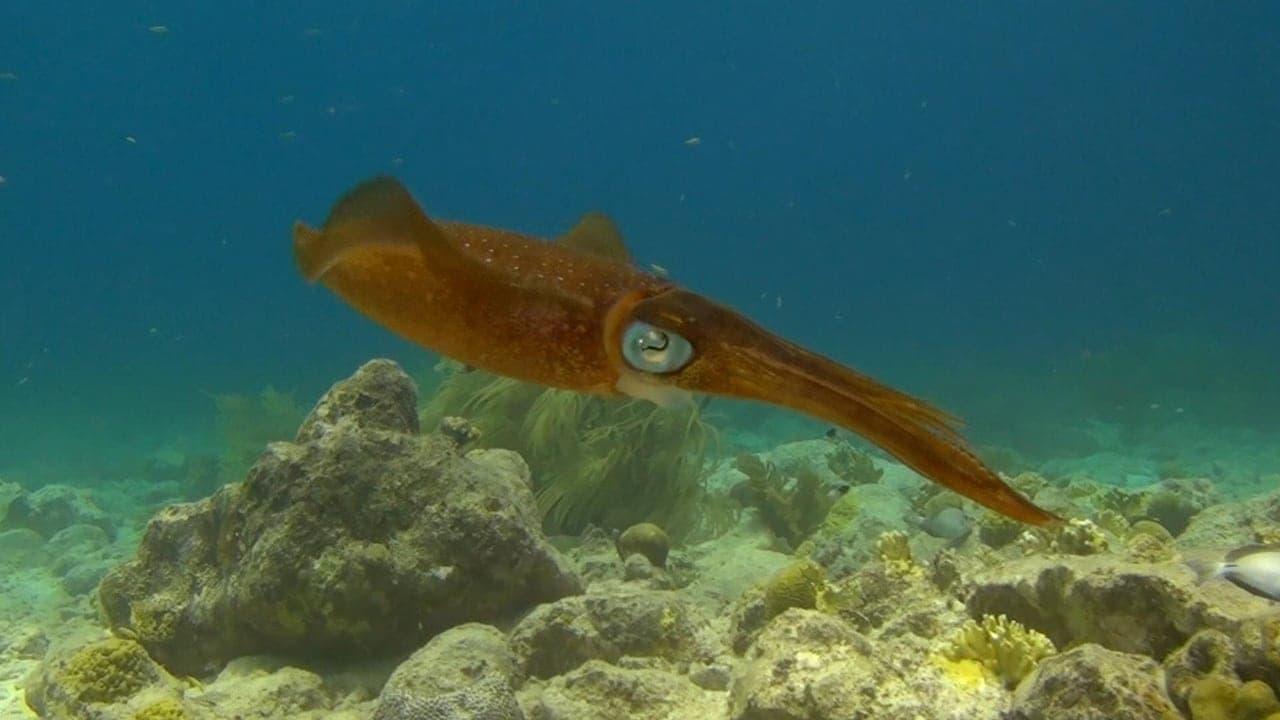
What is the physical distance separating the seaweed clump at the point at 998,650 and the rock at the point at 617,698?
148 cm

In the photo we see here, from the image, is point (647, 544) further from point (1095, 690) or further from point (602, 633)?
point (1095, 690)

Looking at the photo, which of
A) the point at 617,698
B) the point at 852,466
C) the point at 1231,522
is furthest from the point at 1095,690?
the point at 852,466

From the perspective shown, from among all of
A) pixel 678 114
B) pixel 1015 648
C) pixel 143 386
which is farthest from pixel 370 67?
pixel 1015 648

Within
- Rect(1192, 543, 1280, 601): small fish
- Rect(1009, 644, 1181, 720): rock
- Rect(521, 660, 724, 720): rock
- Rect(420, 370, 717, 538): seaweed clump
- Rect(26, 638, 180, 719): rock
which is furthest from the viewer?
Rect(420, 370, 717, 538): seaweed clump

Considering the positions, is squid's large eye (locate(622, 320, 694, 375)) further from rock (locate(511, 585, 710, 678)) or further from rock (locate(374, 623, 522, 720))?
rock (locate(511, 585, 710, 678))

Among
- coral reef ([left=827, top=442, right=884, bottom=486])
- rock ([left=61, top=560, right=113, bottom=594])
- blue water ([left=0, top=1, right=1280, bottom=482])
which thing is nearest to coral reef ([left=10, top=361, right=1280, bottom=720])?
rock ([left=61, top=560, right=113, bottom=594])

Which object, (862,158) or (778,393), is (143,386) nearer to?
(778,393)

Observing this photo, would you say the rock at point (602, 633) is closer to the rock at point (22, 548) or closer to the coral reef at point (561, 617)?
the coral reef at point (561, 617)

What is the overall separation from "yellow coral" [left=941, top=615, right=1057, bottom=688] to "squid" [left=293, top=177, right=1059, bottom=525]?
3907 mm

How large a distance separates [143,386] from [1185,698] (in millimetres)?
55342

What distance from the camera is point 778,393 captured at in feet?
3.73

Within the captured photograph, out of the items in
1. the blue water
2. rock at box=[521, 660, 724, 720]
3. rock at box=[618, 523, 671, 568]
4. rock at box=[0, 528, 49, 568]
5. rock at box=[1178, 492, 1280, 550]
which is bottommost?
rock at box=[0, 528, 49, 568]

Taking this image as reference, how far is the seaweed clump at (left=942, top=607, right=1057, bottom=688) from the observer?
4262 mm

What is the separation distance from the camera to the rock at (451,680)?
14.1 feet
